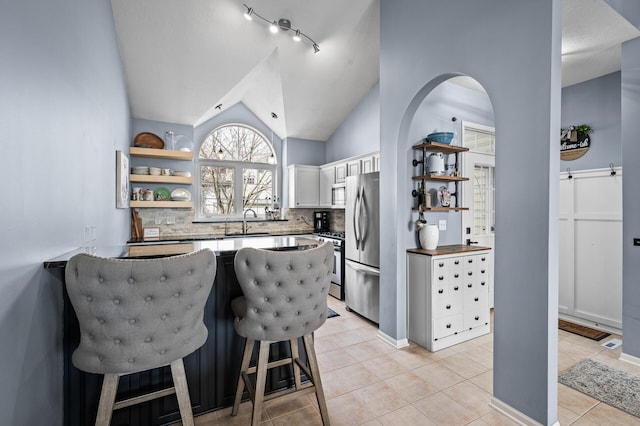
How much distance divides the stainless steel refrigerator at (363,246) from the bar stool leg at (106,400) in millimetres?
2551

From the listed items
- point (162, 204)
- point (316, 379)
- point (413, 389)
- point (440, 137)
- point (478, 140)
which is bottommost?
point (413, 389)

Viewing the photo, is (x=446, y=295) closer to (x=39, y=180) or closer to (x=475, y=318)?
(x=475, y=318)

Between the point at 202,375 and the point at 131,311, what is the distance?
906mm

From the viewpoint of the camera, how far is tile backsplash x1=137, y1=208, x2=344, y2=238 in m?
4.60

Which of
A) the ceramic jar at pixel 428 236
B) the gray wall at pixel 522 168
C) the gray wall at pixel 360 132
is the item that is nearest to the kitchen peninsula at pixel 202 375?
the gray wall at pixel 522 168

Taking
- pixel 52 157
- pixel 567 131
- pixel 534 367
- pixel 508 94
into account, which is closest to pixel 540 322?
pixel 534 367

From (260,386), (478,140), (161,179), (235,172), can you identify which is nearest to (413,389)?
(260,386)

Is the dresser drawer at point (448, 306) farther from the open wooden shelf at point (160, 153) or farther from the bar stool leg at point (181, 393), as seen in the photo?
the open wooden shelf at point (160, 153)

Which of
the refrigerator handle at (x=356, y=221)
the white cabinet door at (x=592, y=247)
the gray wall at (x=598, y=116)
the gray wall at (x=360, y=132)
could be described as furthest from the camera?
the gray wall at (x=360, y=132)

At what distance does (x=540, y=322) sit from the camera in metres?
1.79

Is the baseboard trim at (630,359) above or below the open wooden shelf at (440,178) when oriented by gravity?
below

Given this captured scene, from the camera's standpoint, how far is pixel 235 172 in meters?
Answer: 5.47

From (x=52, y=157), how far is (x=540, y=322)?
274cm

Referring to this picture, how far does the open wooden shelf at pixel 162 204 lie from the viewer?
4.16 metres
